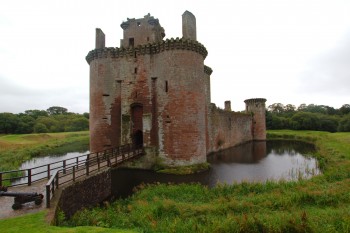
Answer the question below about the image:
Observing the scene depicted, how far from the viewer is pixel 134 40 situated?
20656 millimetres

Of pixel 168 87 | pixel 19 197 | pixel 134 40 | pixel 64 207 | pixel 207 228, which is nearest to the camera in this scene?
pixel 207 228

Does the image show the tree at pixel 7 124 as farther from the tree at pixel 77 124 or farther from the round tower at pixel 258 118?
the round tower at pixel 258 118

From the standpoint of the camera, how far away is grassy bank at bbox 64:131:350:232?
6.00 metres

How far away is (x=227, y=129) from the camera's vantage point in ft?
102

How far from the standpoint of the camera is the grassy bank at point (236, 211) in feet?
19.7

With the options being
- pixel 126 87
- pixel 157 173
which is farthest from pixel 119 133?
pixel 157 173

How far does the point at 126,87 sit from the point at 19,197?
1298 cm

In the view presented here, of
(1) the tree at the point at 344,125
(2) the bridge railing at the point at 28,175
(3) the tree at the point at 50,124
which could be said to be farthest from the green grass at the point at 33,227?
(3) the tree at the point at 50,124

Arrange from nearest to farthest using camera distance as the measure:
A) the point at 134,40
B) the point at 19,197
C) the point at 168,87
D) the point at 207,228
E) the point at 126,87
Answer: the point at 207,228 < the point at 19,197 < the point at 168,87 < the point at 126,87 < the point at 134,40

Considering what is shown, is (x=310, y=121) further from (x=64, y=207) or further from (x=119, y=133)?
(x=64, y=207)

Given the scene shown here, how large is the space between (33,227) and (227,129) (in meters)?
27.5

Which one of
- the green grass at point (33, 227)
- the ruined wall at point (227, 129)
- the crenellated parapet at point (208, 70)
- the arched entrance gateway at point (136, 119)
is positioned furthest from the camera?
the ruined wall at point (227, 129)

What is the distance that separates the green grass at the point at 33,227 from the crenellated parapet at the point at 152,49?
45.0 feet

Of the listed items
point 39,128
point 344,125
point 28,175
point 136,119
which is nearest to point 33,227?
Result: point 28,175
